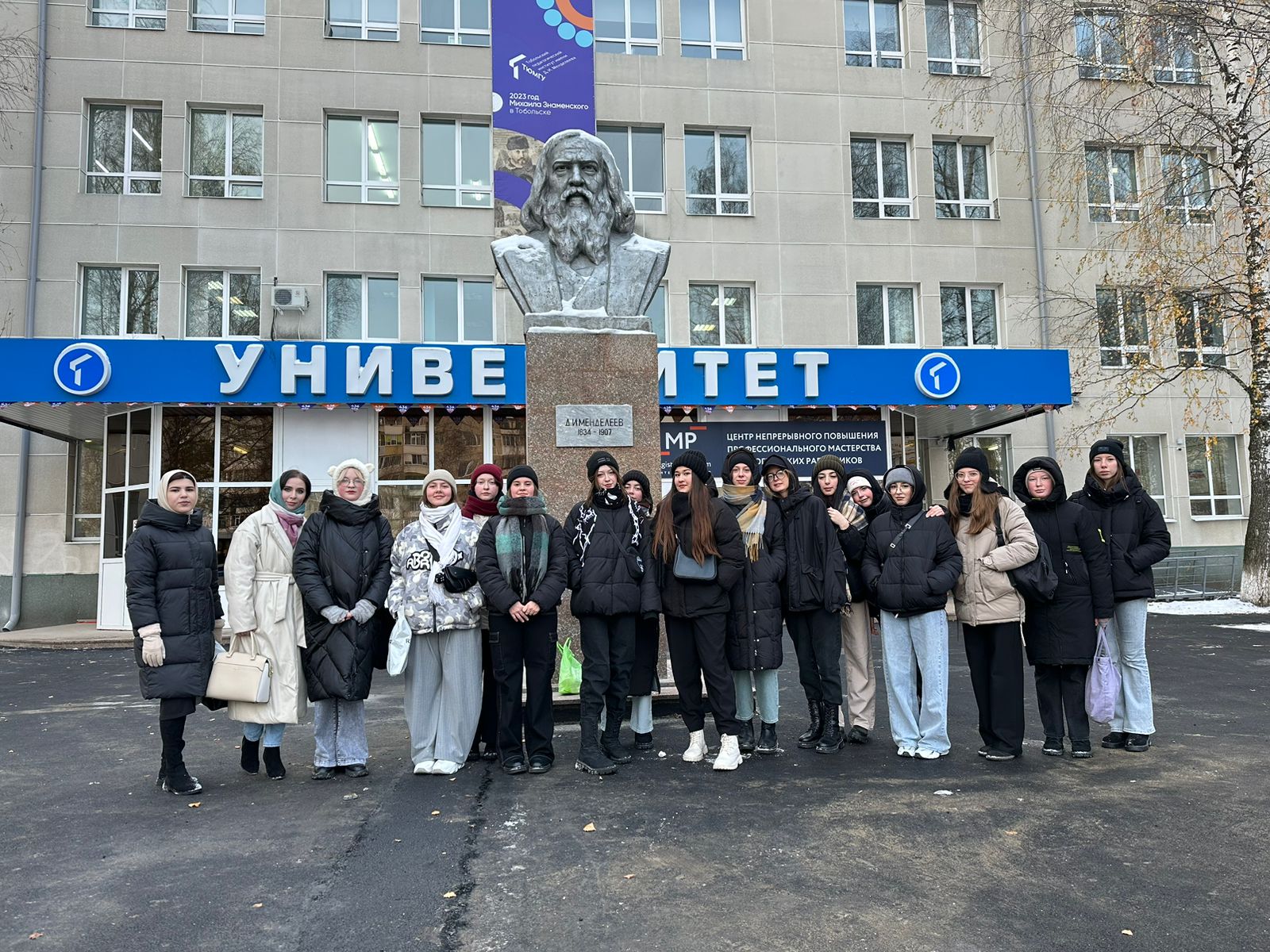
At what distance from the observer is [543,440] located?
23.6ft

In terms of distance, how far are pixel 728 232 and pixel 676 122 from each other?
2.48 m

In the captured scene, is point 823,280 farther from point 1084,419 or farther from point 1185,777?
point 1185,777

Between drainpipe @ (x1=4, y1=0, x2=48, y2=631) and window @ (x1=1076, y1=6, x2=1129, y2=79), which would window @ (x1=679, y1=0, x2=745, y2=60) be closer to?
window @ (x1=1076, y1=6, x2=1129, y2=79)

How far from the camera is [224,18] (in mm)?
17109

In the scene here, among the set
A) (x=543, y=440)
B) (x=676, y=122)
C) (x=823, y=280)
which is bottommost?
(x=543, y=440)

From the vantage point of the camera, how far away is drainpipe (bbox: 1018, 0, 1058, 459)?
18.4m

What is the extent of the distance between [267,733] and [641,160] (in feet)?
49.4

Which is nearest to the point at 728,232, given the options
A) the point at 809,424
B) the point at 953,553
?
the point at 809,424

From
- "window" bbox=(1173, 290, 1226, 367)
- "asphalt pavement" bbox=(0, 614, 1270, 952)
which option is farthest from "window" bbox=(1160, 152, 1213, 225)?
"asphalt pavement" bbox=(0, 614, 1270, 952)

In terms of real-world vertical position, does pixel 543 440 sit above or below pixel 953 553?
above

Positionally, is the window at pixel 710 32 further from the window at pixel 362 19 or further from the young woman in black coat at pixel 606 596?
the young woman in black coat at pixel 606 596

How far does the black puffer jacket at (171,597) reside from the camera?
514 centimetres

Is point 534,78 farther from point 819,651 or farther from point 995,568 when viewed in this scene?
point 995,568

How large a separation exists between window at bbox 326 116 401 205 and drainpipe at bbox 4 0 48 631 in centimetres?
495
